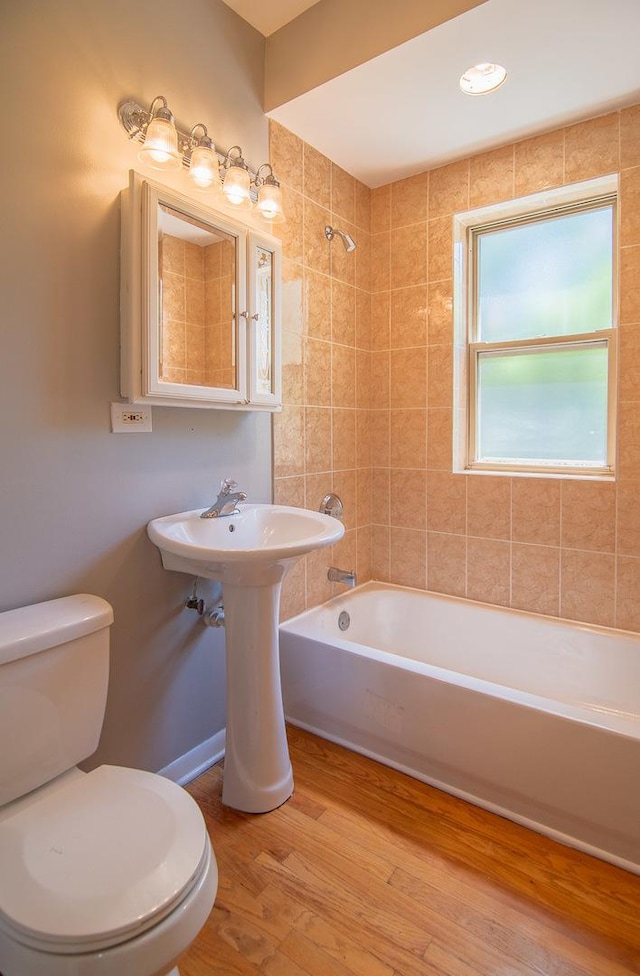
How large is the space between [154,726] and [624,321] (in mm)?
2257

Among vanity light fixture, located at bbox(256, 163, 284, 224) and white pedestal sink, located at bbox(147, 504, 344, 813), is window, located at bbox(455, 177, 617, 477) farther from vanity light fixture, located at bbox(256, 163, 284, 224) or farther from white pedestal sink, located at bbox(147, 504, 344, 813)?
white pedestal sink, located at bbox(147, 504, 344, 813)

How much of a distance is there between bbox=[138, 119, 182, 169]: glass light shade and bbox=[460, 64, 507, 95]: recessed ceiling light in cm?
108

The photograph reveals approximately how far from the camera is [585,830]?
1418 mm

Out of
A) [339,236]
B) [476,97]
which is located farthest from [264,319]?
[476,97]

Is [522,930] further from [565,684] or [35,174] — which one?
[35,174]

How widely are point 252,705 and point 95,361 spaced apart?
1.13 metres

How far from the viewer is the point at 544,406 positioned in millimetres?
2260

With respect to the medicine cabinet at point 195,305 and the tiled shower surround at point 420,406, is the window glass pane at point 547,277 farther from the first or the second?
the medicine cabinet at point 195,305

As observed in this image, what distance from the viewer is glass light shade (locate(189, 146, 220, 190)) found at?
Answer: 1.53 meters

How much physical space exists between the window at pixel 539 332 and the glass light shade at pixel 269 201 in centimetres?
99

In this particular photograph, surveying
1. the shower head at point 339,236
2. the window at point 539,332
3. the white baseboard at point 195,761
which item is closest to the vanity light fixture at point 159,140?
the shower head at point 339,236

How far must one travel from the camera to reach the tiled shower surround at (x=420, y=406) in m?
1.96

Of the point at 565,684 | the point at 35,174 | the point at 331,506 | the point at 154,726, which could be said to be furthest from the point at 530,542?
the point at 35,174

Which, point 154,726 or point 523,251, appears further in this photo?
point 523,251
